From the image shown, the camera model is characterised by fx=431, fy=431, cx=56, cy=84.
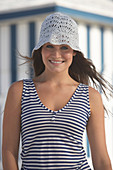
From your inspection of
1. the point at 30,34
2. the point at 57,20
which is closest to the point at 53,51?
the point at 57,20

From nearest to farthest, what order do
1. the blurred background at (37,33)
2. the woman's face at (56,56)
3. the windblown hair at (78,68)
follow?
the woman's face at (56,56) → the windblown hair at (78,68) → the blurred background at (37,33)

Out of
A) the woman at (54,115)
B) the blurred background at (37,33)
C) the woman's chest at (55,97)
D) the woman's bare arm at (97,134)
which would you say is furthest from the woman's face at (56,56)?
the blurred background at (37,33)

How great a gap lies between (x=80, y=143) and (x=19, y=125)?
325 millimetres

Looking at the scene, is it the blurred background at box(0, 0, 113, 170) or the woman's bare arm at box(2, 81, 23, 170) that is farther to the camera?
the blurred background at box(0, 0, 113, 170)

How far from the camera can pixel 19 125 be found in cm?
220

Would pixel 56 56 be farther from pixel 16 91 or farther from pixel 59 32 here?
pixel 16 91

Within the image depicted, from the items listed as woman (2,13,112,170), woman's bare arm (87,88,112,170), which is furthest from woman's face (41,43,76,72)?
woman's bare arm (87,88,112,170)

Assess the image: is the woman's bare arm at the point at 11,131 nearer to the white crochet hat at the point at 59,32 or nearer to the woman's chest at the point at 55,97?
the woman's chest at the point at 55,97

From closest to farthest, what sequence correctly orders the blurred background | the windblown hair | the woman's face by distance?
the woman's face, the windblown hair, the blurred background

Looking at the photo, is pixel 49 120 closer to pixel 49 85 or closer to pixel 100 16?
pixel 49 85

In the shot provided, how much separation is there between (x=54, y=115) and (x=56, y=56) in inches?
12.0

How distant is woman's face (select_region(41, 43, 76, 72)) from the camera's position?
7.30 ft

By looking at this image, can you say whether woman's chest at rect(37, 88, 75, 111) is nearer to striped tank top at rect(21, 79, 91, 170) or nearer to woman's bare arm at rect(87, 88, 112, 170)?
striped tank top at rect(21, 79, 91, 170)

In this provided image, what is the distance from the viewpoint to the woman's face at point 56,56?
2.23 meters
